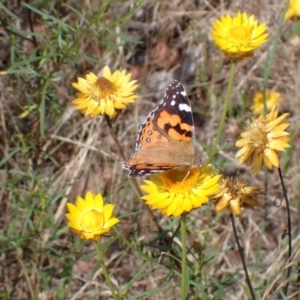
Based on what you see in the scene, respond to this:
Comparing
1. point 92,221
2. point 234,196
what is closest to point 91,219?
point 92,221

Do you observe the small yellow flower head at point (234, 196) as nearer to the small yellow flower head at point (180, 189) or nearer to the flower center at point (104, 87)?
the small yellow flower head at point (180, 189)

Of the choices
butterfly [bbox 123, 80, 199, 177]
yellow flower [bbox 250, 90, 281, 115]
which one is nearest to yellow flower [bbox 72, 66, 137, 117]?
butterfly [bbox 123, 80, 199, 177]

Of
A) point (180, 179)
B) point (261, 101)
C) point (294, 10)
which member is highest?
point (294, 10)

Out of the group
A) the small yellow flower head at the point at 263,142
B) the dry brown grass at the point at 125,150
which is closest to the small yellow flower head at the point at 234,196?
the small yellow flower head at the point at 263,142

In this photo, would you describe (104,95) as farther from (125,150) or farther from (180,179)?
(125,150)

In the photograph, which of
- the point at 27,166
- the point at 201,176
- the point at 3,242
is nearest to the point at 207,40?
the point at 27,166

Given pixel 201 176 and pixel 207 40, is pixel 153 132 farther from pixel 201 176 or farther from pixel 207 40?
pixel 207 40

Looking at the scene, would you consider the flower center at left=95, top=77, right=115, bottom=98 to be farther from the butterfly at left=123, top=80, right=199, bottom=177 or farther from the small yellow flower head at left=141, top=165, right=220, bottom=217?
the small yellow flower head at left=141, top=165, right=220, bottom=217
